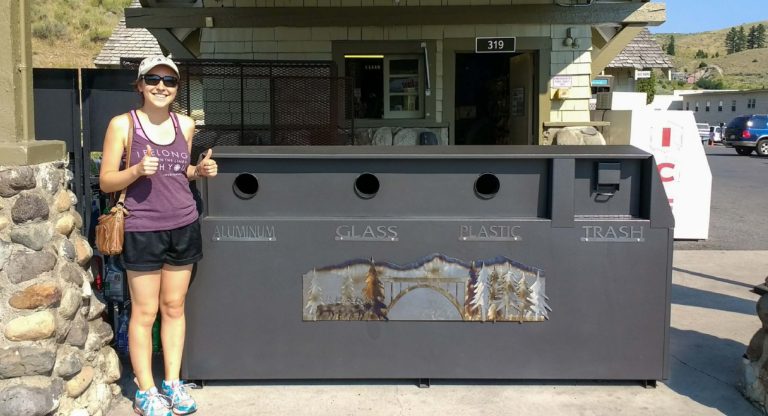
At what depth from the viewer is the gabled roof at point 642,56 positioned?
85.0ft

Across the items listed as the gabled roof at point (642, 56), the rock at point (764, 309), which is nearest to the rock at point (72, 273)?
the rock at point (764, 309)

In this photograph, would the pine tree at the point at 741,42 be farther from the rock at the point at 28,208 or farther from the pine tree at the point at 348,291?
the rock at the point at 28,208

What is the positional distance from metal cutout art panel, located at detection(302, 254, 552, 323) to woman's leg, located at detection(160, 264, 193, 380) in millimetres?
648

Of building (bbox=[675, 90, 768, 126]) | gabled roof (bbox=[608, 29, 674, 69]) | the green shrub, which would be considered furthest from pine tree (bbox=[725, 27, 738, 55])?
the green shrub

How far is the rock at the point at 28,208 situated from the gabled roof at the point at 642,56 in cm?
2469

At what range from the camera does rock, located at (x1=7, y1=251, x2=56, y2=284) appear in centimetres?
329

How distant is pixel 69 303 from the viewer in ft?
11.5

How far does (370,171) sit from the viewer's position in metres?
3.92

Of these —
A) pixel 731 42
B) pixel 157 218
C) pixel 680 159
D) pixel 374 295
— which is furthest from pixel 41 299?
pixel 731 42

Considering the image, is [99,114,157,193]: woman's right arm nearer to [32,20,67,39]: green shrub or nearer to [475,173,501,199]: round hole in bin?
[475,173,501,199]: round hole in bin

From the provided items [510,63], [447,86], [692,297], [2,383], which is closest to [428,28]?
[447,86]

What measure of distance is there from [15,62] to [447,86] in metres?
7.05

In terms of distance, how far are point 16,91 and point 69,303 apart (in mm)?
1048

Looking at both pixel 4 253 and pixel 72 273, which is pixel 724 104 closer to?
pixel 72 273
